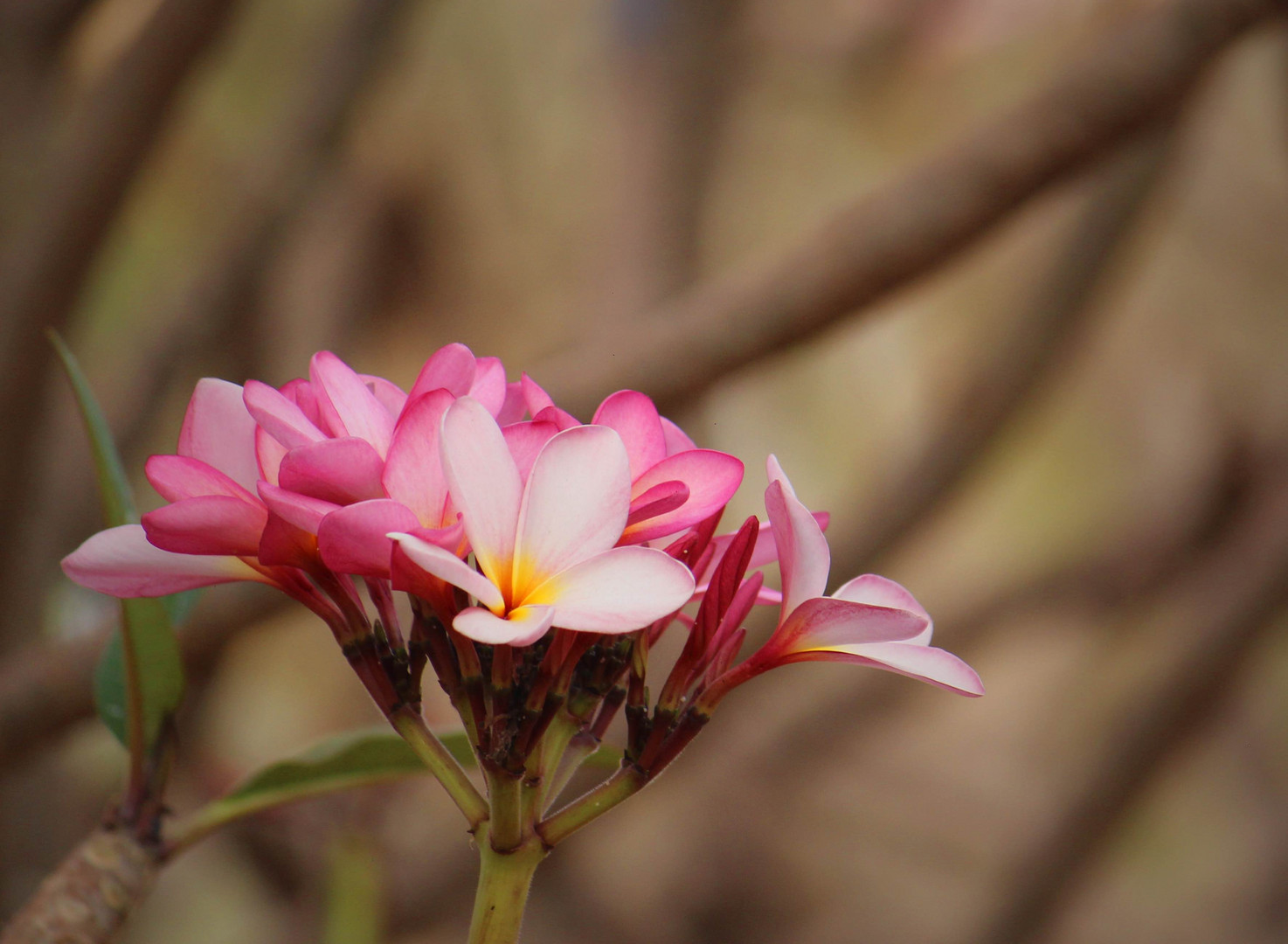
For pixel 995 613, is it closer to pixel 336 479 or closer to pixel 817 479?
pixel 817 479

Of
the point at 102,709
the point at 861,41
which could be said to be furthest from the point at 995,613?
the point at 102,709

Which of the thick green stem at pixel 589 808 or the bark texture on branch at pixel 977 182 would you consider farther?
the bark texture on branch at pixel 977 182

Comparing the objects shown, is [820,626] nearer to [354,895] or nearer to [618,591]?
[618,591]

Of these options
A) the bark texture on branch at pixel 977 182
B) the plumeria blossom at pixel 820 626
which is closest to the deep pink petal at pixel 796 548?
the plumeria blossom at pixel 820 626

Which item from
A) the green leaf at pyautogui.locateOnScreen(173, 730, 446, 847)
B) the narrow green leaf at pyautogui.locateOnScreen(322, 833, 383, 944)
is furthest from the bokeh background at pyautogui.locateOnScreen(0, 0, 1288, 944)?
the green leaf at pyautogui.locateOnScreen(173, 730, 446, 847)

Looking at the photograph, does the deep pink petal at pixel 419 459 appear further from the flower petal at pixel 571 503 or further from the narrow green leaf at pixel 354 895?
the narrow green leaf at pixel 354 895

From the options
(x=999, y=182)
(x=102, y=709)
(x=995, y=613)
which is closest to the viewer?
(x=102, y=709)
